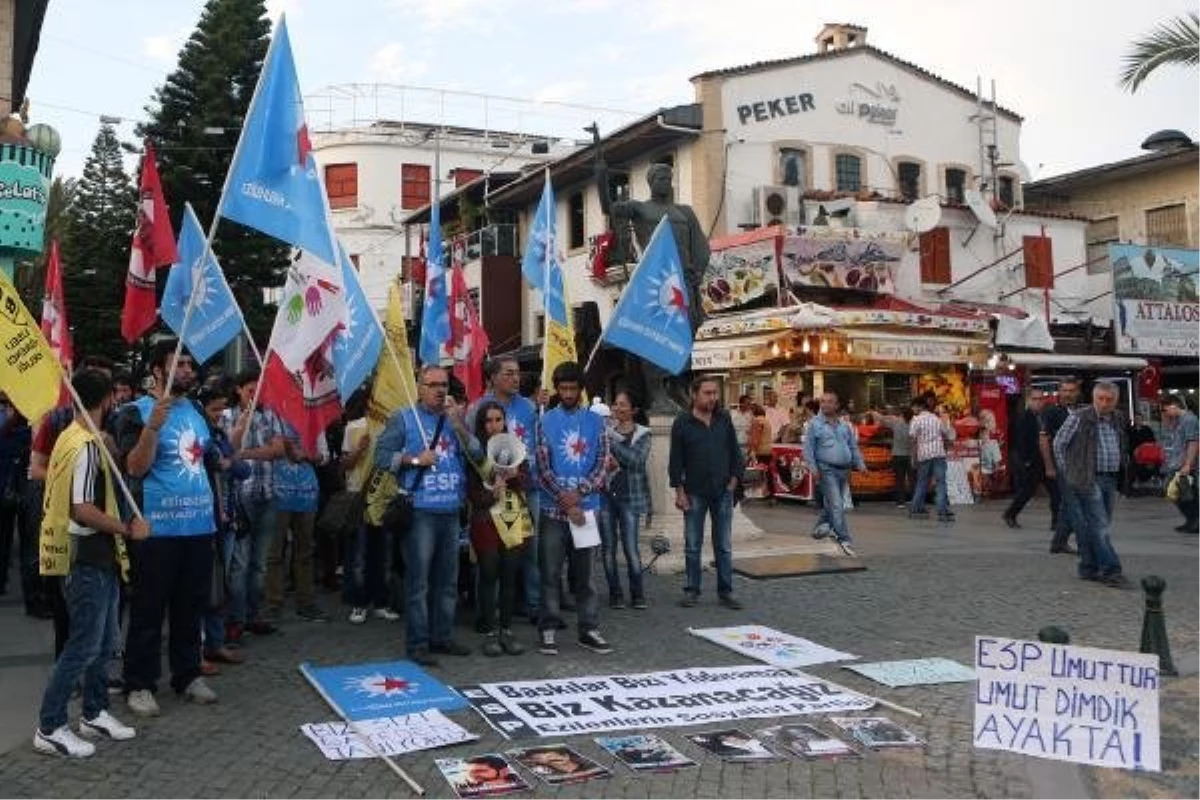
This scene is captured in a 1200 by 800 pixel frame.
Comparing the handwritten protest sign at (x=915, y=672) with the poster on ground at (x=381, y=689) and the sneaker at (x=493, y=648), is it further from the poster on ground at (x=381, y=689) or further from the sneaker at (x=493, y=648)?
the poster on ground at (x=381, y=689)

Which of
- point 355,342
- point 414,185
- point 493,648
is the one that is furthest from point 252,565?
point 414,185

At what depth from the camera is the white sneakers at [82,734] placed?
4934 millimetres

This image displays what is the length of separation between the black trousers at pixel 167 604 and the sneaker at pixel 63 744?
2.13 feet

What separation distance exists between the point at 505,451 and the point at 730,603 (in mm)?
2605

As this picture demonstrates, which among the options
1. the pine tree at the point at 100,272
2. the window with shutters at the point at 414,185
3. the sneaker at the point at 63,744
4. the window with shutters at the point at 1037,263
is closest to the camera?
the sneaker at the point at 63,744

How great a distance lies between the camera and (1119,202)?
28766 mm

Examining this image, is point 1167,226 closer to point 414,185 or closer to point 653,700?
point 653,700

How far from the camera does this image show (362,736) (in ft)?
16.9

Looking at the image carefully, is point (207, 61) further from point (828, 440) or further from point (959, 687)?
point (959, 687)

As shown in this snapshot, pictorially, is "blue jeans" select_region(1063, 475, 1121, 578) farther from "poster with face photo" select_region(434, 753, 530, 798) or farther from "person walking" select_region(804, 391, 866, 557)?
"poster with face photo" select_region(434, 753, 530, 798)

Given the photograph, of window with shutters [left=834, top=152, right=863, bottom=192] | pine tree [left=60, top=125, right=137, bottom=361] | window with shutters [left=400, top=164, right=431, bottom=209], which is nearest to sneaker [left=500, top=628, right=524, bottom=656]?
pine tree [left=60, top=125, right=137, bottom=361]

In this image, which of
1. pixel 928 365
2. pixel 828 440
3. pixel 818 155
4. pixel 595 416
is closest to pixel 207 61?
pixel 818 155

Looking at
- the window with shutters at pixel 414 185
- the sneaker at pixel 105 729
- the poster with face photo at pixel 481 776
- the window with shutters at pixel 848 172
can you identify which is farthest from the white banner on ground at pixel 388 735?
the window with shutters at pixel 414 185

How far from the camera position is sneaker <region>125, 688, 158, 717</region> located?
5572 mm
